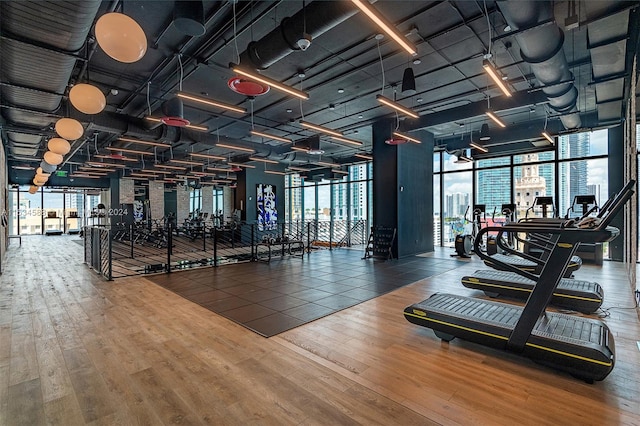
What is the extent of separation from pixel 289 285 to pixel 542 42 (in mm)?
5355

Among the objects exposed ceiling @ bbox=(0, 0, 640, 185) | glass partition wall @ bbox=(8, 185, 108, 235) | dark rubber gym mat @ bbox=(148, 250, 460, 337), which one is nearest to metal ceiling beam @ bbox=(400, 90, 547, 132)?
exposed ceiling @ bbox=(0, 0, 640, 185)

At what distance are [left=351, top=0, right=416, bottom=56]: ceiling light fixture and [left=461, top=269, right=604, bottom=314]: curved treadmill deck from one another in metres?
3.26

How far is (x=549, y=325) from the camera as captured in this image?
292 cm

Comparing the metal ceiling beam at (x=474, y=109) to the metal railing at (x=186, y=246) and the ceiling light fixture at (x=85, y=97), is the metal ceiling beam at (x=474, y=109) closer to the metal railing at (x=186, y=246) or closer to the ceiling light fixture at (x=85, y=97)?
the metal railing at (x=186, y=246)

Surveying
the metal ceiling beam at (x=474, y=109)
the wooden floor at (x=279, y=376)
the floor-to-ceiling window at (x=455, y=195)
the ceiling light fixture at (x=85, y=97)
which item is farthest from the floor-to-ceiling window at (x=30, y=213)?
the floor-to-ceiling window at (x=455, y=195)

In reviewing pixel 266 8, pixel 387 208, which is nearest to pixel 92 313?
pixel 266 8

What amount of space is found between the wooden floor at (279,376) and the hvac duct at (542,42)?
359 centimetres

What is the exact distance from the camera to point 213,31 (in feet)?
15.9

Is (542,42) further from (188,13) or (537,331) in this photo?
(188,13)

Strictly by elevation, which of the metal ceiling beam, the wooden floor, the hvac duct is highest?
the metal ceiling beam

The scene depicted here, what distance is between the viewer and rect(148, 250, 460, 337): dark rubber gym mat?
166 inches

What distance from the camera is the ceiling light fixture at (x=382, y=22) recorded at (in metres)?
2.87

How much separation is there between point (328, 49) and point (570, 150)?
861 cm

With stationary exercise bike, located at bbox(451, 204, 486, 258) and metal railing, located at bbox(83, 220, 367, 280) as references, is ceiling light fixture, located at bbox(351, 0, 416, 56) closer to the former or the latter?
metal railing, located at bbox(83, 220, 367, 280)
